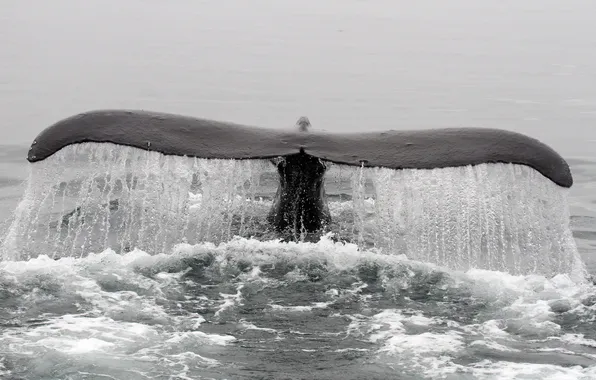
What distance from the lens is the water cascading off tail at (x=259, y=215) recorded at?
709 cm

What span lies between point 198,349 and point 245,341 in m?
0.31

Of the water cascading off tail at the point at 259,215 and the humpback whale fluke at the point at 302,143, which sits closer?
the humpback whale fluke at the point at 302,143

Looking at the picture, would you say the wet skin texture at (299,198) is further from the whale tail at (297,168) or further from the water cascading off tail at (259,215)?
the water cascading off tail at (259,215)

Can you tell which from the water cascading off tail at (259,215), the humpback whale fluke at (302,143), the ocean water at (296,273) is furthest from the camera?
the water cascading off tail at (259,215)

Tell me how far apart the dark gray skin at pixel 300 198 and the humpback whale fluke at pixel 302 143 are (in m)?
0.61

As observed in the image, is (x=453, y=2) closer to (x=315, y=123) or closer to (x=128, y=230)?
(x=315, y=123)

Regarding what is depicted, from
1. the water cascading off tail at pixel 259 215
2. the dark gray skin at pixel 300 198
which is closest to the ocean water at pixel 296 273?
the water cascading off tail at pixel 259 215

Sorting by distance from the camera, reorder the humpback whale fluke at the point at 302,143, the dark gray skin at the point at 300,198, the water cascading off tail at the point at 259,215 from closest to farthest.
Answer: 1. the humpback whale fluke at the point at 302,143
2. the water cascading off tail at the point at 259,215
3. the dark gray skin at the point at 300,198

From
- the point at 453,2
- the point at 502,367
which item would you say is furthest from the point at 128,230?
the point at 453,2

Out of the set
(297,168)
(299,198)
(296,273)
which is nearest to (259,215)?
(299,198)

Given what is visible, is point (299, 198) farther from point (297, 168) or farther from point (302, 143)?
point (302, 143)

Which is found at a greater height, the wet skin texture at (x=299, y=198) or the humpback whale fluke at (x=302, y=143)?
the humpback whale fluke at (x=302, y=143)

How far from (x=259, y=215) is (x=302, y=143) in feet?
6.49

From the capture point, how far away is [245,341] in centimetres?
633
